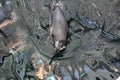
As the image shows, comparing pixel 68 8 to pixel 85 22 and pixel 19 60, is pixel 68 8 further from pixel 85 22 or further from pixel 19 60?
pixel 19 60

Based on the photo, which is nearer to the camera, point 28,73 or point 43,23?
point 28,73

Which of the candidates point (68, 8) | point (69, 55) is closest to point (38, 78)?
point (69, 55)

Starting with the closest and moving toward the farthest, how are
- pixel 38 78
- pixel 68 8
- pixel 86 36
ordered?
pixel 38 78, pixel 86 36, pixel 68 8

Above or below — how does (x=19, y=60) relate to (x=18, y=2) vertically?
below

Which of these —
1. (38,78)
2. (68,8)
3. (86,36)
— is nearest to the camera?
(38,78)

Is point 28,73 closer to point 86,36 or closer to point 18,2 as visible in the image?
point 86,36

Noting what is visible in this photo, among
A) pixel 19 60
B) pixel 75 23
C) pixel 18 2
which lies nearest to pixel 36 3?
pixel 18 2

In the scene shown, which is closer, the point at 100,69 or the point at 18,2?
the point at 100,69
